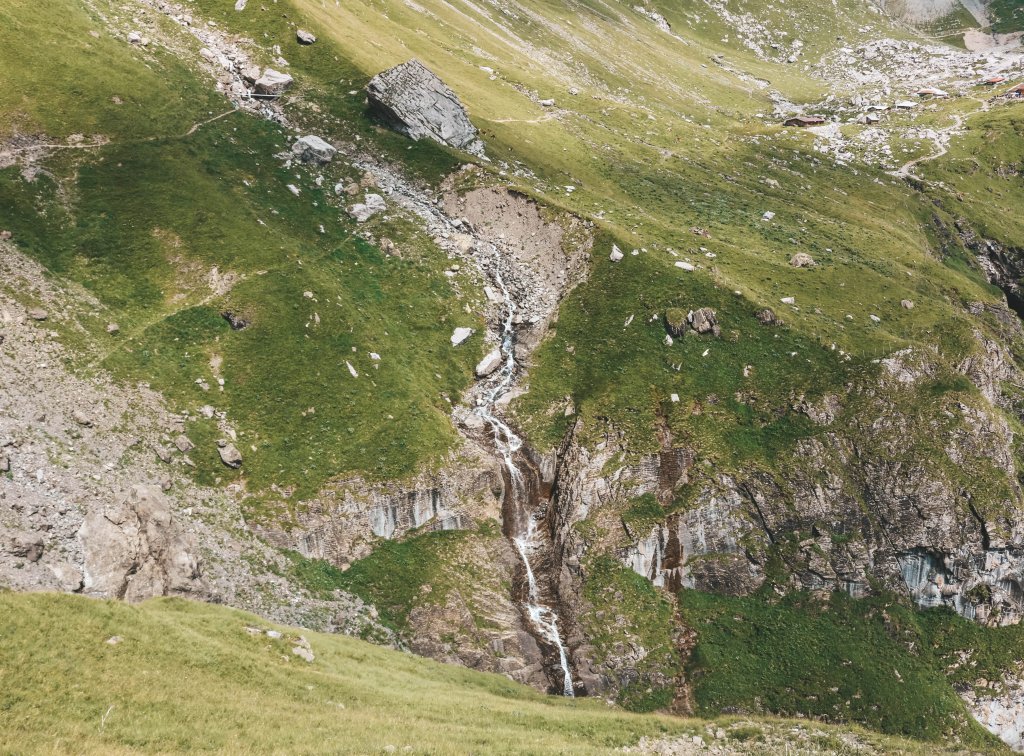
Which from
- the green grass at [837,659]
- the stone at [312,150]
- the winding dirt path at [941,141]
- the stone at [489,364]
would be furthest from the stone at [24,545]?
the winding dirt path at [941,141]

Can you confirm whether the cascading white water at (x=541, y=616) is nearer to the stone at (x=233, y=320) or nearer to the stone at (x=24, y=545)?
the stone at (x=233, y=320)

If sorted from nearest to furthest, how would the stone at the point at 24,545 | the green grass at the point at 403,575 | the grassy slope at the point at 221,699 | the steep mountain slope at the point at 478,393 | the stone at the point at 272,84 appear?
the grassy slope at the point at 221,699
the stone at the point at 24,545
the steep mountain slope at the point at 478,393
the green grass at the point at 403,575
the stone at the point at 272,84

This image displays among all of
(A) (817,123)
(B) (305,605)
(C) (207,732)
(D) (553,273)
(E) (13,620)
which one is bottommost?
(B) (305,605)

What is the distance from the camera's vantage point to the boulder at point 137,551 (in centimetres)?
3650

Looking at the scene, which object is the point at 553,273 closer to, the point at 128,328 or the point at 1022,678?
the point at 128,328

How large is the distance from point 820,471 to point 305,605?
41.2 m

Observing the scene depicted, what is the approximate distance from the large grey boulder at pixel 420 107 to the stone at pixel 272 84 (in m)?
10.7

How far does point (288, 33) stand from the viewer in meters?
86.1

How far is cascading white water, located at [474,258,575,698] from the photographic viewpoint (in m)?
47.5

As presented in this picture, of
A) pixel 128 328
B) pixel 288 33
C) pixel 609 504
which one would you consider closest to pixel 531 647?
pixel 609 504

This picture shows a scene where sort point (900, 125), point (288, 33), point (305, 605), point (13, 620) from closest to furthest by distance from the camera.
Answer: point (13, 620)
point (305, 605)
point (288, 33)
point (900, 125)

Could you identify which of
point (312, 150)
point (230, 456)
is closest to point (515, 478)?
point (230, 456)

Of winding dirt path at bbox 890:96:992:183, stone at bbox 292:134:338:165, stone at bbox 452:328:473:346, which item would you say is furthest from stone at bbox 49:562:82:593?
winding dirt path at bbox 890:96:992:183

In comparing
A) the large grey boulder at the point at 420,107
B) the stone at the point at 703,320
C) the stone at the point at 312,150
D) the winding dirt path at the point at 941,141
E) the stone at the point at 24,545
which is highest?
the winding dirt path at the point at 941,141
